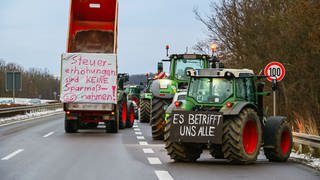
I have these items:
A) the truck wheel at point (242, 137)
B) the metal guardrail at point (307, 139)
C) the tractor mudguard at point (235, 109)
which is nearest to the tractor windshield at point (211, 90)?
the tractor mudguard at point (235, 109)

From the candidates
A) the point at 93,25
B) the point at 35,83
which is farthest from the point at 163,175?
the point at 35,83

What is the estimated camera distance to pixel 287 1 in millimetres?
27781

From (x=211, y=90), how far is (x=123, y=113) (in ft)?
43.5

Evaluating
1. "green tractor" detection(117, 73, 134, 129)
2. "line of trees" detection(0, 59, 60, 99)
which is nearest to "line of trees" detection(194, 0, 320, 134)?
"green tractor" detection(117, 73, 134, 129)

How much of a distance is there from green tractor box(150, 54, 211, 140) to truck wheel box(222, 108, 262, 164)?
6584mm

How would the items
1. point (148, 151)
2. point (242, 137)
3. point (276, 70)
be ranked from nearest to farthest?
point (242, 137) < point (148, 151) < point (276, 70)

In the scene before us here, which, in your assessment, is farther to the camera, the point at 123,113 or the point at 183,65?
the point at 123,113

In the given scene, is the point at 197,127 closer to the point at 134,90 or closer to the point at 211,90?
the point at 211,90

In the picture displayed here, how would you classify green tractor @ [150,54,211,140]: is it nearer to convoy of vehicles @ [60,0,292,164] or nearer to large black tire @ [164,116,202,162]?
convoy of vehicles @ [60,0,292,164]

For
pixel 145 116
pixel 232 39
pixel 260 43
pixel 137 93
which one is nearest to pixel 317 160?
pixel 260 43

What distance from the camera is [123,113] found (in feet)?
87.7

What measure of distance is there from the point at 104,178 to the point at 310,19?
13.3 metres

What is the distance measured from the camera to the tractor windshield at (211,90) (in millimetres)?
13648

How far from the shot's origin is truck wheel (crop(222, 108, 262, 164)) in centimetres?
1259
